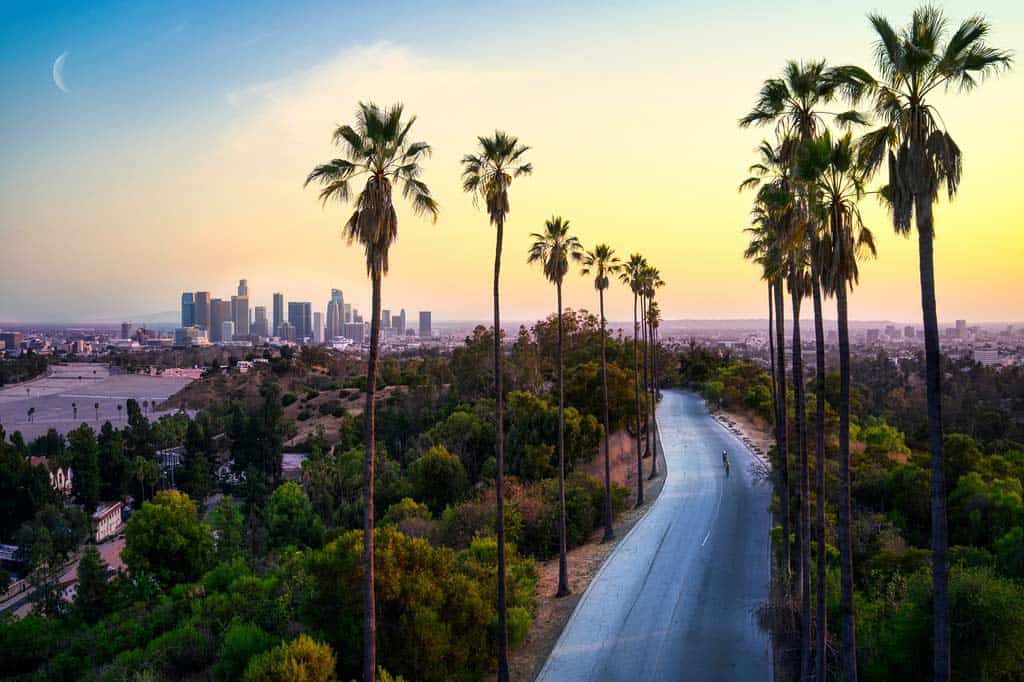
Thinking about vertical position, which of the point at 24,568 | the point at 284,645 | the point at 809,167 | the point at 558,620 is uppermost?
the point at 809,167

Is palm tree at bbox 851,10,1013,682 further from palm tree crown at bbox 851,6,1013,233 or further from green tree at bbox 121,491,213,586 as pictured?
green tree at bbox 121,491,213,586

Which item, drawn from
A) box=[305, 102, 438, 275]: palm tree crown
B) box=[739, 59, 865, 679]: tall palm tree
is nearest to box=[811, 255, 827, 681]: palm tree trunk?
box=[739, 59, 865, 679]: tall palm tree

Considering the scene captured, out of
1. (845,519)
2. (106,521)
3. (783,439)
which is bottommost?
(106,521)

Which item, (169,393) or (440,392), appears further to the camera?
(169,393)

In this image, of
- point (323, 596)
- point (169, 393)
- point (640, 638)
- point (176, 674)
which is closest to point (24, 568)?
point (176, 674)

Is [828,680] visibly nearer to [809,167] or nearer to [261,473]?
[809,167]

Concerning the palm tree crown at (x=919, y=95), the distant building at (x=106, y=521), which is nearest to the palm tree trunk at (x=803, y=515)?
the palm tree crown at (x=919, y=95)

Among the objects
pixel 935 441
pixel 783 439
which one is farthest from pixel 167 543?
pixel 935 441

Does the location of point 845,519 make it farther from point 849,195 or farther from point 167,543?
point 167,543
